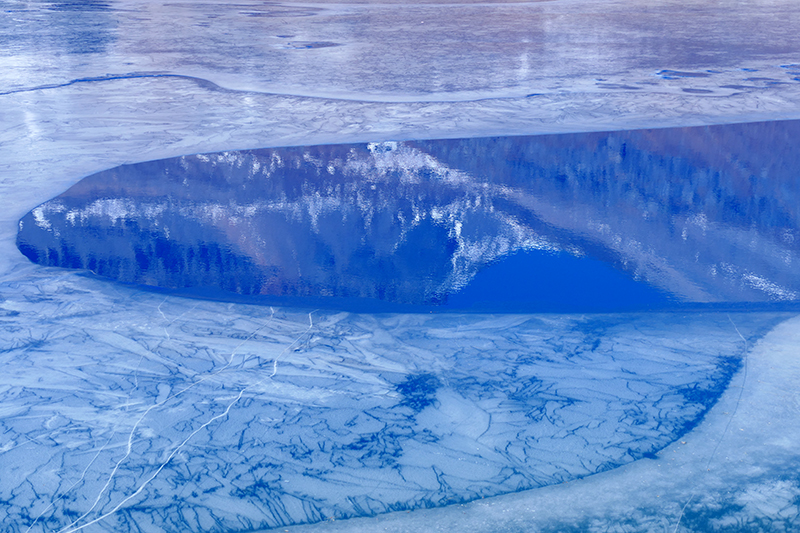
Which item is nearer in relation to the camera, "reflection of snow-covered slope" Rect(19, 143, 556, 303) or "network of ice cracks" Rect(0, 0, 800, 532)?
"network of ice cracks" Rect(0, 0, 800, 532)

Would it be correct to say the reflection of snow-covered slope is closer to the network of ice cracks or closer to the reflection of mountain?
the reflection of mountain

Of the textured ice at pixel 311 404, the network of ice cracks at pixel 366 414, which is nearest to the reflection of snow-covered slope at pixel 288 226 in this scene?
the network of ice cracks at pixel 366 414

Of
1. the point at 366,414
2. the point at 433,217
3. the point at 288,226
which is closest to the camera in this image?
the point at 366,414

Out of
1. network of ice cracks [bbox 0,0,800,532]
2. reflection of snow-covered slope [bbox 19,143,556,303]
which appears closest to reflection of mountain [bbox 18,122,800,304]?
reflection of snow-covered slope [bbox 19,143,556,303]

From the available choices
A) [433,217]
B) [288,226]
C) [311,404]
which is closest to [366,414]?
[311,404]

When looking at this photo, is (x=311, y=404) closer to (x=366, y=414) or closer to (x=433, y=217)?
(x=366, y=414)

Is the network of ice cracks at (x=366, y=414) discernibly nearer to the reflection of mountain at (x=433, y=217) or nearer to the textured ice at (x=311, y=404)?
the textured ice at (x=311, y=404)

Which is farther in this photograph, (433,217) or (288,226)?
(433,217)

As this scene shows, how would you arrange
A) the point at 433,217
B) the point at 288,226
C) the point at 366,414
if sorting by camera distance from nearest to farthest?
the point at 366,414 → the point at 288,226 → the point at 433,217

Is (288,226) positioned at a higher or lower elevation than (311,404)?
higher

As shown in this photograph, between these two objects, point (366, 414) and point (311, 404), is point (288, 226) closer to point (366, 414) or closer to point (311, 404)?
point (311, 404)
